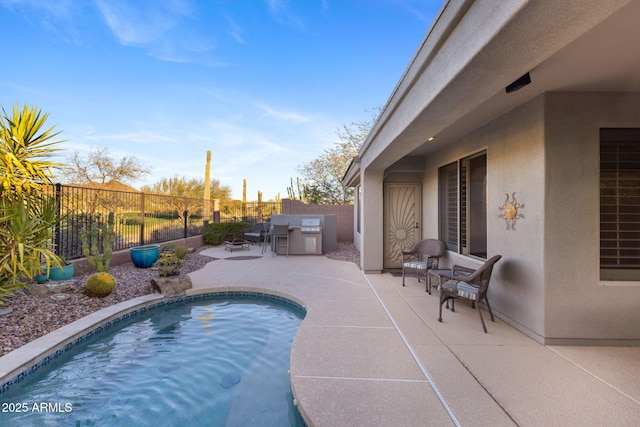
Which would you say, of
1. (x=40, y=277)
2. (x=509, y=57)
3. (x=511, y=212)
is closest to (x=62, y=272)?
(x=40, y=277)

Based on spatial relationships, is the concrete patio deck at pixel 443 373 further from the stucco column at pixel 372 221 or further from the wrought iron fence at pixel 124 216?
the wrought iron fence at pixel 124 216

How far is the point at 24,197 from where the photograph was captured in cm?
399

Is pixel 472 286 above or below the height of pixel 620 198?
below

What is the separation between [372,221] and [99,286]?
5079 mm

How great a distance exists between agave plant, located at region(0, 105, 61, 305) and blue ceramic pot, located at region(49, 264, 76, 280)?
33 centimetres

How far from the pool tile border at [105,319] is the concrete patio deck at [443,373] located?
1469 mm

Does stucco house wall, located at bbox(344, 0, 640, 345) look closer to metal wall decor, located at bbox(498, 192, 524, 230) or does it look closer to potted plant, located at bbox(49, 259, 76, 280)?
metal wall decor, located at bbox(498, 192, 524, 230)

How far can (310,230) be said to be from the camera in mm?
9188

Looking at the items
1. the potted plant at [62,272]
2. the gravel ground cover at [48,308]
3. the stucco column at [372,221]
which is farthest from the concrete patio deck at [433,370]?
the stucco column at [372,221]

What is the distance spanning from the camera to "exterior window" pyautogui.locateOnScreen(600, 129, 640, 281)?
2941 millimetres

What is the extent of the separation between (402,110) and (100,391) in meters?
4.15

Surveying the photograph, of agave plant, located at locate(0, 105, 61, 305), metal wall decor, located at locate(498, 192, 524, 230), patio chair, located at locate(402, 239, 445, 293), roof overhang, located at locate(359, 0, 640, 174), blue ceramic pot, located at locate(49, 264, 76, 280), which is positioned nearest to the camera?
roof overhang, located at locate(359, 0, 640, 174)

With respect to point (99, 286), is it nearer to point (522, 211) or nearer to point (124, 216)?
point (124, 216)

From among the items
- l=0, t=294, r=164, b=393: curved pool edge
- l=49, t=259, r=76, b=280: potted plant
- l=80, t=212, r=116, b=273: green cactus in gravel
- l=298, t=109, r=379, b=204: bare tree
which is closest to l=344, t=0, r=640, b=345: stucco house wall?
l=0, t=294, r=164, b=393: curved pool edge
